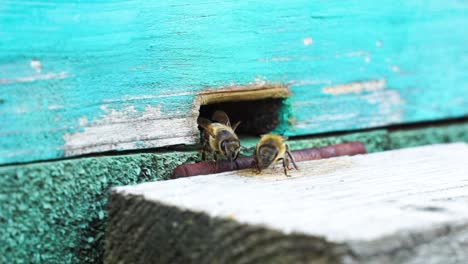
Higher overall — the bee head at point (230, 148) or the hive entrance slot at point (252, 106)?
the hive entrance slot at point (252, 106)

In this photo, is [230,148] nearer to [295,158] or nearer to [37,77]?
[295,158]

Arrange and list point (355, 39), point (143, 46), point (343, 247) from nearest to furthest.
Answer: point (343, 247) < point (143, 46) < point (355, 39)

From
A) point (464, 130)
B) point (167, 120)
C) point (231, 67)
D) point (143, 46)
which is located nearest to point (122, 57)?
point (143, 46)

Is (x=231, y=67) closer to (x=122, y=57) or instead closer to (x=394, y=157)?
(x=122, y=57)

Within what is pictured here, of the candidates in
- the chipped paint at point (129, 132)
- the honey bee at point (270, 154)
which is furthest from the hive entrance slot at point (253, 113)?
the chipped paint at point (129, 132)

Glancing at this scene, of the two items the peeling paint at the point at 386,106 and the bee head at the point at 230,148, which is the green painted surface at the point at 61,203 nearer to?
the bee head at the point at 230,148

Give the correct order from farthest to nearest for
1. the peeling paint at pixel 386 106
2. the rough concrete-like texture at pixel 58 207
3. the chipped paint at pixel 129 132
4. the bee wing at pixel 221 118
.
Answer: the peeling paint at pixel 386 106 → the bee wing at pixel 221 118 → the chipped paint at pixel 129 132 → the rough concrete-like texture at pixel 58 207

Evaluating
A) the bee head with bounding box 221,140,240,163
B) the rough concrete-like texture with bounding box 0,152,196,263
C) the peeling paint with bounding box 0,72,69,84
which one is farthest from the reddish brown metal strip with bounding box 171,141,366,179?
the peeling paint with bounding box 0,72,69,84
